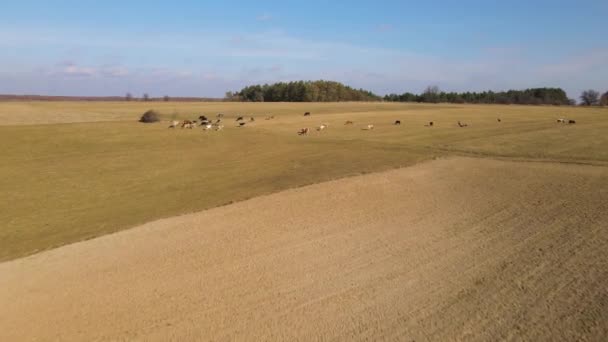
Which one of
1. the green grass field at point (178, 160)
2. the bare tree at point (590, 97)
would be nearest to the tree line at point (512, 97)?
the bare tree at point (590, 97)

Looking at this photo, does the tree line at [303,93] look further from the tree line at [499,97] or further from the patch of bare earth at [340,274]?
the patch of bare earth at [340,274]

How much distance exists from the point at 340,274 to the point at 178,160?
800 inches

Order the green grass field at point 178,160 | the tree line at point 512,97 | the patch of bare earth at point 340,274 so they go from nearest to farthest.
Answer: the patch of bare earth at point 340,274
the green grass field at point 178,160
the tree line at point 512,97

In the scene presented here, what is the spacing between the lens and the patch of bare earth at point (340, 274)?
8.29 meters

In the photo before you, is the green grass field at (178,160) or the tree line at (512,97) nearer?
the green grass field at (178,160)

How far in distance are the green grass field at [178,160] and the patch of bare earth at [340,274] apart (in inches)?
106

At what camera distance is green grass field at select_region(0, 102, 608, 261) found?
16969mm

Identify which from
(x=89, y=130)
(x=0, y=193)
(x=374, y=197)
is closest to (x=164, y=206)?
(x=374, y=197)

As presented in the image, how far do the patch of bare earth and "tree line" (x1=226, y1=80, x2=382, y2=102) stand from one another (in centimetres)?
11158

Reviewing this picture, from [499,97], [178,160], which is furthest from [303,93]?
[178,160]

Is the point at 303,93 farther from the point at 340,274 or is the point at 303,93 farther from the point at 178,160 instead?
the point at 340,274

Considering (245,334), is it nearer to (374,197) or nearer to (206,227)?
(206,227)

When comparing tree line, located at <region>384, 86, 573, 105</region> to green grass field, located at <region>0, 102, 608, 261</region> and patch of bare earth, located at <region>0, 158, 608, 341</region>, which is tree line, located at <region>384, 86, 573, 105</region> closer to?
green grass field, located at <region>0, 102, 608, 261</region>

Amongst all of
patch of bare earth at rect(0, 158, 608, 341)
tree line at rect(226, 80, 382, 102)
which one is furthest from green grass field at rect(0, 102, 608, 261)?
tree line at rect(226, 80, 382, 102)
